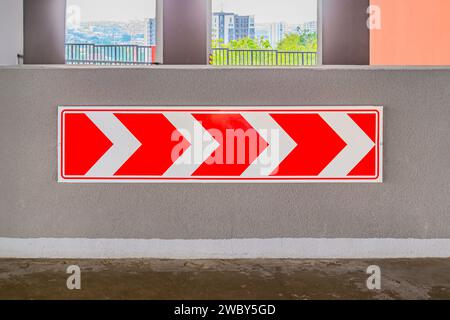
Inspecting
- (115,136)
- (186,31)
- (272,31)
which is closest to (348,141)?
(115,136)

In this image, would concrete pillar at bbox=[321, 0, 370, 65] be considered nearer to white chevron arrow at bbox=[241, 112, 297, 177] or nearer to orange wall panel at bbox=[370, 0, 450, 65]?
orange wall panel at bbox=[370, 0, 450, 65]

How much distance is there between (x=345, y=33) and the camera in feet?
24.2

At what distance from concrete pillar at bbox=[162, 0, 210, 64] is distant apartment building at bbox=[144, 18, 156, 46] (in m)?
0.19

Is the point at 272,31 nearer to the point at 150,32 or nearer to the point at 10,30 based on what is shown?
the point at 150,32

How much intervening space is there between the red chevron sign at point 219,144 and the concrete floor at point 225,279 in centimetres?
75

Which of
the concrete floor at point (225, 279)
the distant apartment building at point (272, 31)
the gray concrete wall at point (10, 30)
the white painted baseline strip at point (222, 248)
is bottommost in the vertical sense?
the concrete floor at point (225, 279)

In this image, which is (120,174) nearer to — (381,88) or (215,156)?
(215,156)

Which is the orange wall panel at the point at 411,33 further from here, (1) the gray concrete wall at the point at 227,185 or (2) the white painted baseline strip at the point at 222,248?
(2) the white painted baseline strip at the point at 222,248

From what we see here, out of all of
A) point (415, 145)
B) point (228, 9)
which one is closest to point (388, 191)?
point (415, 145)

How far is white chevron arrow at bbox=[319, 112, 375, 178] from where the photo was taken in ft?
15.6

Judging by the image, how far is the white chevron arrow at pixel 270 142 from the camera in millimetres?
4762

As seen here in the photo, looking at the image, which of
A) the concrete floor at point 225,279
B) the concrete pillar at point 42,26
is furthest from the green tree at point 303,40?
the concrete floor at point 225,279

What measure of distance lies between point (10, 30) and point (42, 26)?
1.51m
